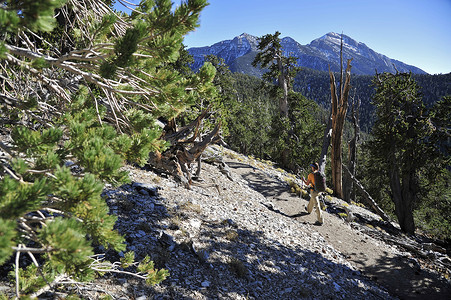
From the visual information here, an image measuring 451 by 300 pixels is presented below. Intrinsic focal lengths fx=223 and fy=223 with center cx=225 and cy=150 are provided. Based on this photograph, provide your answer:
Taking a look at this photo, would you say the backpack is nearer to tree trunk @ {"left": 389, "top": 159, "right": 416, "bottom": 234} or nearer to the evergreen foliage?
the evergreen foliage

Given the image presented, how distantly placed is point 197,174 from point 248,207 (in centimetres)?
266

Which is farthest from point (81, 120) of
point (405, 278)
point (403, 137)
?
point (403, 137)

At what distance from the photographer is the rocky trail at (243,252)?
13.9 feet

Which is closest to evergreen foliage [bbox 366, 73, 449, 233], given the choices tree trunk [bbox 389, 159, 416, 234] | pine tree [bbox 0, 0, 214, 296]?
tree trunk [bbox 389, 159, 416, 234]

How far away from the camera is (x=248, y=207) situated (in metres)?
9.38

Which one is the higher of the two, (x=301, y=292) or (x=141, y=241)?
(x=141, y=241)

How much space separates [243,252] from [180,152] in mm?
4832

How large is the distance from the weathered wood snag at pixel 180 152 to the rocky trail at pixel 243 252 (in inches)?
17.2

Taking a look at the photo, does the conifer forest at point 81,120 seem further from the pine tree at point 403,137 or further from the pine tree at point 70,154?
the pine tree at point 403,137

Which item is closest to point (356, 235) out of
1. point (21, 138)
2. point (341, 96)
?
point (341, 96)

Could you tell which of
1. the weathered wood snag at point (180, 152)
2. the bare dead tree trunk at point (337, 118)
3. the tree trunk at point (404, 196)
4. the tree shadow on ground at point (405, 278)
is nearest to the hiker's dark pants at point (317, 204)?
the tree shadow on ground at point (405, 278)

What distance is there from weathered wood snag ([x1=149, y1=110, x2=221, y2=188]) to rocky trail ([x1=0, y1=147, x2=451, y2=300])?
0.44 meters

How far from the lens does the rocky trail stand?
4238 mm

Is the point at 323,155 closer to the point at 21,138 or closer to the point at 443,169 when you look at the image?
the point at 443,169
